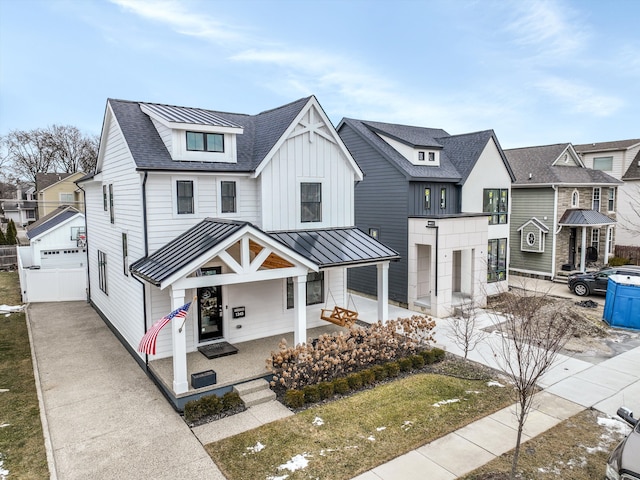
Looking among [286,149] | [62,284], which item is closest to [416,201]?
[286,149]

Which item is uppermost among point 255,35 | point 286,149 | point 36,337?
point 255,35

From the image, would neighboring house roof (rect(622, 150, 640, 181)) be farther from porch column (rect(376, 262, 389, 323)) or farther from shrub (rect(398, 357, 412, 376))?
shrub (rect(398, 357, 412, 376))

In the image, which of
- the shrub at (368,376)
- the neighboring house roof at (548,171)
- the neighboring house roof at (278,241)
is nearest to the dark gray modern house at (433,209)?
the neighboring house roof at (548,171)

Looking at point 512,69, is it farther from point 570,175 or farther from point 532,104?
point 570,175

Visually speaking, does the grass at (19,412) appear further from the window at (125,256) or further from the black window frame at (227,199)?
the black window frame at (227,199)

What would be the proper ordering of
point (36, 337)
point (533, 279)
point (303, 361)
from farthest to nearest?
point (533, 279) < point (36, 337) < point (303, 361)

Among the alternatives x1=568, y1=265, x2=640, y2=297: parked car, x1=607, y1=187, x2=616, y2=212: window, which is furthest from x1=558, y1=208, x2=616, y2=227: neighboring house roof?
x1=568, y1=265, x2=640, y2=297: parked car

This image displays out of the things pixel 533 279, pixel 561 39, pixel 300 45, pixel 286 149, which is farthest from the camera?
pixel 533 279
